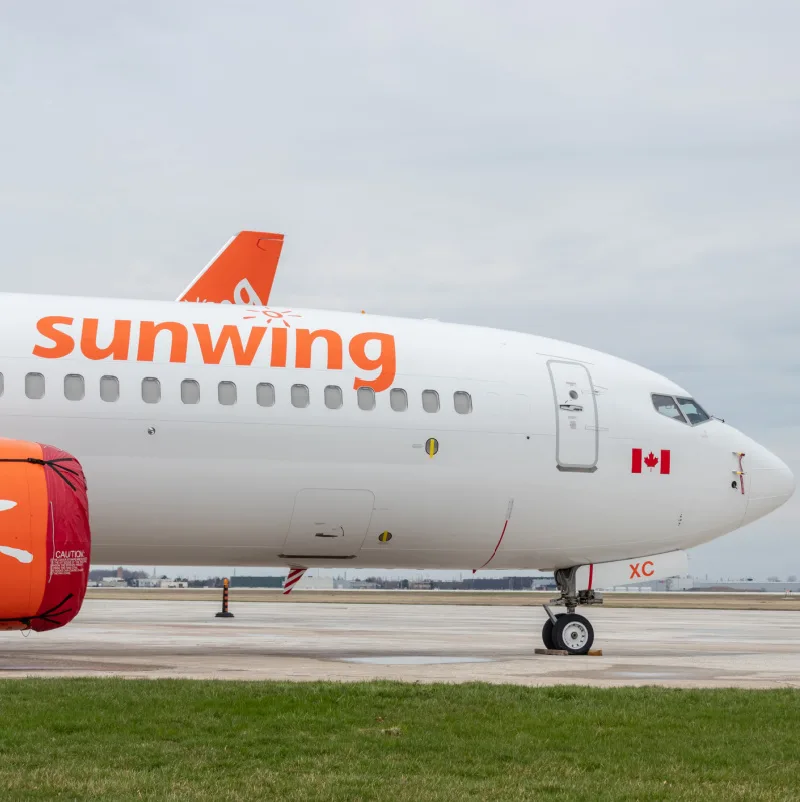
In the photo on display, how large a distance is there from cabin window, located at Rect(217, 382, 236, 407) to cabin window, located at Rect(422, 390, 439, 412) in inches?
119

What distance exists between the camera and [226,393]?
17516 mm

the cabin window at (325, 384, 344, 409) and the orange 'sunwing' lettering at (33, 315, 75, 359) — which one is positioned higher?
the orange 'sunwing' lettering at (33, 315, 75, 359)

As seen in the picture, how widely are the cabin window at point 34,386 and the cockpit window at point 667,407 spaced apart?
10209 mm

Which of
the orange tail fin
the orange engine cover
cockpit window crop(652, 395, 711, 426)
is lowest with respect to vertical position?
→ the orange engine cover

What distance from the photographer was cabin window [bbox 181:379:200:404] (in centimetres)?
1728

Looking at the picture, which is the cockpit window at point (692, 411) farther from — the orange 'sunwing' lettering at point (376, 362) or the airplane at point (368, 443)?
the orange 'sunwing' lettering at point (376, 362)

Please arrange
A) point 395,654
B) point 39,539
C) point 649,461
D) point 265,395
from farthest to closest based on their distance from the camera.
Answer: point 395,654 < point 649,461 < point 265,395 < point 39,539

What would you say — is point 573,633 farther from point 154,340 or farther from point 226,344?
point 154,340

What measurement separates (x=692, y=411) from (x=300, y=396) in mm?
7271

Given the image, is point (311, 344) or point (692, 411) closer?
point (311, 344)

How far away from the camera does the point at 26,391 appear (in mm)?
16578

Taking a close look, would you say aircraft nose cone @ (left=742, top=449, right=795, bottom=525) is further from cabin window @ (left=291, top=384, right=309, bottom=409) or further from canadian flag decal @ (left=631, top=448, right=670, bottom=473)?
cabin window @ (left=291, top=384, right=309, bottom=409)

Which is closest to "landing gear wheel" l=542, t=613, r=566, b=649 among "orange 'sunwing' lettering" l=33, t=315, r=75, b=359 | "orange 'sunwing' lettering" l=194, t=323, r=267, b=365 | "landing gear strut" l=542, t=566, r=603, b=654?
"landing gear strut" l=542, t=566, r=603, b=654

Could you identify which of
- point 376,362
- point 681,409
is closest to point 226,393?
point 376,362
